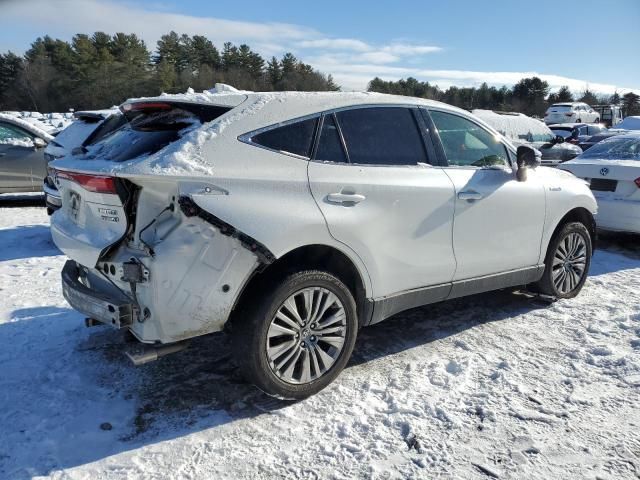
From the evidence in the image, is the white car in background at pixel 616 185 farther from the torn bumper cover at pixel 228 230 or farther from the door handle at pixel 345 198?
the torn bumper cover at pixel 228 230

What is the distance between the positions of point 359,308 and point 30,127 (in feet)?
30.5

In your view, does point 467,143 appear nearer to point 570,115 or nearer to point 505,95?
point 570,115

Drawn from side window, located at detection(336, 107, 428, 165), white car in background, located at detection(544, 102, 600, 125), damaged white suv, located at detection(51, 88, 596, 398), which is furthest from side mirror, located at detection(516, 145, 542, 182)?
white car in background, located at detection(544, 102, 600, 125)

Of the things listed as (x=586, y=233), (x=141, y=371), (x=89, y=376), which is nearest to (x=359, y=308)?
(x=141, y=371)

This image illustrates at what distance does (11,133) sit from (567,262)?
10065mm

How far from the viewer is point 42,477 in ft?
8.55

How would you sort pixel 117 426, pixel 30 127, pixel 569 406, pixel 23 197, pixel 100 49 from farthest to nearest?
pixel 100 49
pixel 23 197
pixel 30 127
pixel 569 406
pixel 117 426

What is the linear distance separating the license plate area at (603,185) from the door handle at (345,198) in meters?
5.39

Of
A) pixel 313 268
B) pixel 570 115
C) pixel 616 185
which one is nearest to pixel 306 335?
pixel 313 268

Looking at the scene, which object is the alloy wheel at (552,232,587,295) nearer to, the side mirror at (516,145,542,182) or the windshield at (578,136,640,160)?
the side mirror at (516,145,542,182)

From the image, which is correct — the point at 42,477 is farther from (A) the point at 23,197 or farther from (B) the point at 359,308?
(A) the point at 23,197

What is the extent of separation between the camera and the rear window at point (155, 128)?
312 centimetres

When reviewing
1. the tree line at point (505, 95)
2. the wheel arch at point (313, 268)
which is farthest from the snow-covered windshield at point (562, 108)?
the wheel arch at point (313, 268)

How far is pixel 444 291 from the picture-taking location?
4020 mm
